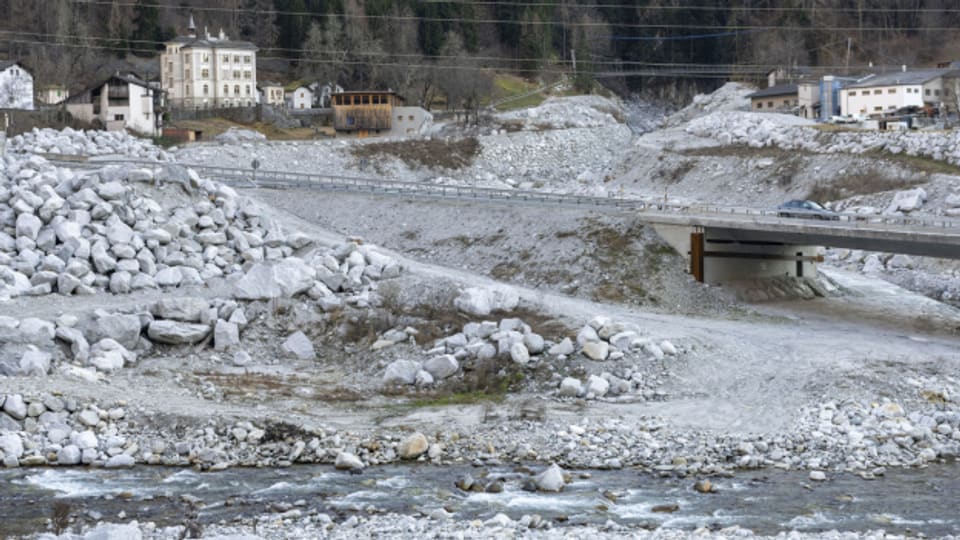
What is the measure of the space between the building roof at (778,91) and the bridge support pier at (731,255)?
50.3m

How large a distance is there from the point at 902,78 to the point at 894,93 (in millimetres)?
1660

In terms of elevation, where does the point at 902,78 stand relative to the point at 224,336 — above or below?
above

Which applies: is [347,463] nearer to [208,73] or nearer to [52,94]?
[208,73]

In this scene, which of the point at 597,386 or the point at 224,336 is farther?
the point at 224,336

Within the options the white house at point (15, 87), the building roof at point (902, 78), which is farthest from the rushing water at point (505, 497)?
the white house at point (15, 87)

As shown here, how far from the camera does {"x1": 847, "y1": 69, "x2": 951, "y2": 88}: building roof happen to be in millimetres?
87500

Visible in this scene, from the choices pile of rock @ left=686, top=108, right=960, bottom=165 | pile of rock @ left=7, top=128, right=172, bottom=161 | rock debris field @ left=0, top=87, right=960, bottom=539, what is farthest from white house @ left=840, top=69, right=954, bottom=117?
pile of rock @ left=7, top=128, right=172, bottom=161

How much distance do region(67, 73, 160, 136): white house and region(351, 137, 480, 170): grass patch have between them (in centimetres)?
1445

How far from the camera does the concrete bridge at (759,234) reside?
1620 inches

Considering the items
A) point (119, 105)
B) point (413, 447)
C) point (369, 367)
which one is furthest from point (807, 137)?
point (413, 447)

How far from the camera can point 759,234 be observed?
45312mm

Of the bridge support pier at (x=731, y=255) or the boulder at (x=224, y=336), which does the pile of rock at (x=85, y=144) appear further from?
the bridge support pier at (x=731, y=255)

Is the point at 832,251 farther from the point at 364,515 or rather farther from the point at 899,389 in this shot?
the point at 364,515

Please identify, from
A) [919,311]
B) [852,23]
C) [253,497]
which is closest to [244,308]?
[253,497]
